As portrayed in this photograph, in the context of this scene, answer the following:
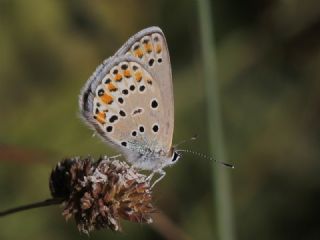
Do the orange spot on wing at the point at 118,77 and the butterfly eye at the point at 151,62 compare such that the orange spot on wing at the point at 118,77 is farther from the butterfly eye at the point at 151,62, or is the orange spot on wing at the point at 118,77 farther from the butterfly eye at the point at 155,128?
the butterfly eye at the point at 155,128

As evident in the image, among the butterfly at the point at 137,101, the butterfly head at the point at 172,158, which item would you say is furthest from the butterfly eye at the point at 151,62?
the butterfly head at the point at 172,158

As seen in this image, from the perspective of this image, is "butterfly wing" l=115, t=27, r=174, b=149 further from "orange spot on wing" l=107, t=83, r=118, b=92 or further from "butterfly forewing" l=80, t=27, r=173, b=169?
"orange spot on wing" l=107, t=83, r=118, b=92

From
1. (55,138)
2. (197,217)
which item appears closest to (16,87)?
(55,138)

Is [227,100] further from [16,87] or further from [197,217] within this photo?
[16,87]

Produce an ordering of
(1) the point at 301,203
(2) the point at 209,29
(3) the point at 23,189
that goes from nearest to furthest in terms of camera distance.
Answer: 1. (2) the point at 209,29
2. (3) the point at 23,189
3. (1) the point at 301,203

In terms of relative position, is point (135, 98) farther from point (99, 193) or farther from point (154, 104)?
point (99, 193)
